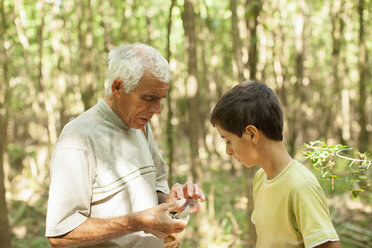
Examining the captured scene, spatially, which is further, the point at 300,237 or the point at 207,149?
the point at 207,149

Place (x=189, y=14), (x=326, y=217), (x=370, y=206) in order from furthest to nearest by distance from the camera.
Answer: (x=370, y=206) → (x=189, y=14) → (x=326, y=217)

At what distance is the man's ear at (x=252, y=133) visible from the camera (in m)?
1.92

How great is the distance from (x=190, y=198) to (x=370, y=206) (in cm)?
739

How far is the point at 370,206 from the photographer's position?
8.31 m

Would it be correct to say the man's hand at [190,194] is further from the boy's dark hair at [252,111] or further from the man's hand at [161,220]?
the boy's dark hair at [252,111]

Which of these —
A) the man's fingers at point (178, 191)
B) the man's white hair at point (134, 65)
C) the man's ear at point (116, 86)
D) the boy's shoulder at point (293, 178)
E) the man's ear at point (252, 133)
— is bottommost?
the man's fingers at point (178, 191)

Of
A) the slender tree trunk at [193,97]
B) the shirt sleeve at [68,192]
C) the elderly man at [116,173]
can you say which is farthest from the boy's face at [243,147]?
the slender tree trunk at [193,97]

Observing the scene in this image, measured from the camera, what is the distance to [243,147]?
2.00 meters

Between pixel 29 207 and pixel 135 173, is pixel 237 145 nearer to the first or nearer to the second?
pixel 135 173

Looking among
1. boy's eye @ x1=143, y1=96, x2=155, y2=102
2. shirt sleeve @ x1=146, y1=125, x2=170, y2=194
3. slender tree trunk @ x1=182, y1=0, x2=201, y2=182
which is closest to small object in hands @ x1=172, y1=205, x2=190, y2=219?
shirt sleeve @ x1=146, y1=125, x2=170, y2=194

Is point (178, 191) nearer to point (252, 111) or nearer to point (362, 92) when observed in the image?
point (252, 111)

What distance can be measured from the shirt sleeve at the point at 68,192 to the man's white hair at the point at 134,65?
0.53 meters

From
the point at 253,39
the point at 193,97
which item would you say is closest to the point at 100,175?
the point at 253,39

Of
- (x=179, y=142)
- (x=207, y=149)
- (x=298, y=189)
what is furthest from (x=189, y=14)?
(x=179, y=142)
